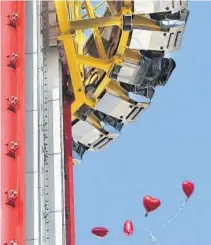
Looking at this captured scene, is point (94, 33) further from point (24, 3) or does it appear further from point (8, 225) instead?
point (8, 225)

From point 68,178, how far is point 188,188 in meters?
3.75

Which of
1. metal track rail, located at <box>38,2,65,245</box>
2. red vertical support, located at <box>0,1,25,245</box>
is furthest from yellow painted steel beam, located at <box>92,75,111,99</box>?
red vertical support, located at <box>0,1,25,245</box>

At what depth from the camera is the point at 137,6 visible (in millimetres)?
16312

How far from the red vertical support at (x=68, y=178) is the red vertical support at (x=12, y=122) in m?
1.94

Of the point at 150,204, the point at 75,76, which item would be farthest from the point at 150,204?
the point at 75,76

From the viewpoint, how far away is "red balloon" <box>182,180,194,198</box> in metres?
19.4

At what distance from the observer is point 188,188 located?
19.5 meters

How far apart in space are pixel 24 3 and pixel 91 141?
14.4 ft

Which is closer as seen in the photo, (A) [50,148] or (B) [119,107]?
(A) [50,148]

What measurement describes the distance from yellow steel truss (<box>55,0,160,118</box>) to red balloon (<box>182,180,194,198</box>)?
9.64 feet

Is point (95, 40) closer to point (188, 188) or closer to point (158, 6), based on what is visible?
point (158, 6)

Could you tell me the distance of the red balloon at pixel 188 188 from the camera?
1941 cm

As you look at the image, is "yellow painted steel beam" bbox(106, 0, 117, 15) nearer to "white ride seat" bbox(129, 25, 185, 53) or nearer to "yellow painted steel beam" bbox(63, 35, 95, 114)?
"white ride seat" bbox(129, 25, 185, 53)

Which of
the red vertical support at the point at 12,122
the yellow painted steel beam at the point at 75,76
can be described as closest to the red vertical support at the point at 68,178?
the yellow painted steel beam at the point at 75,76
